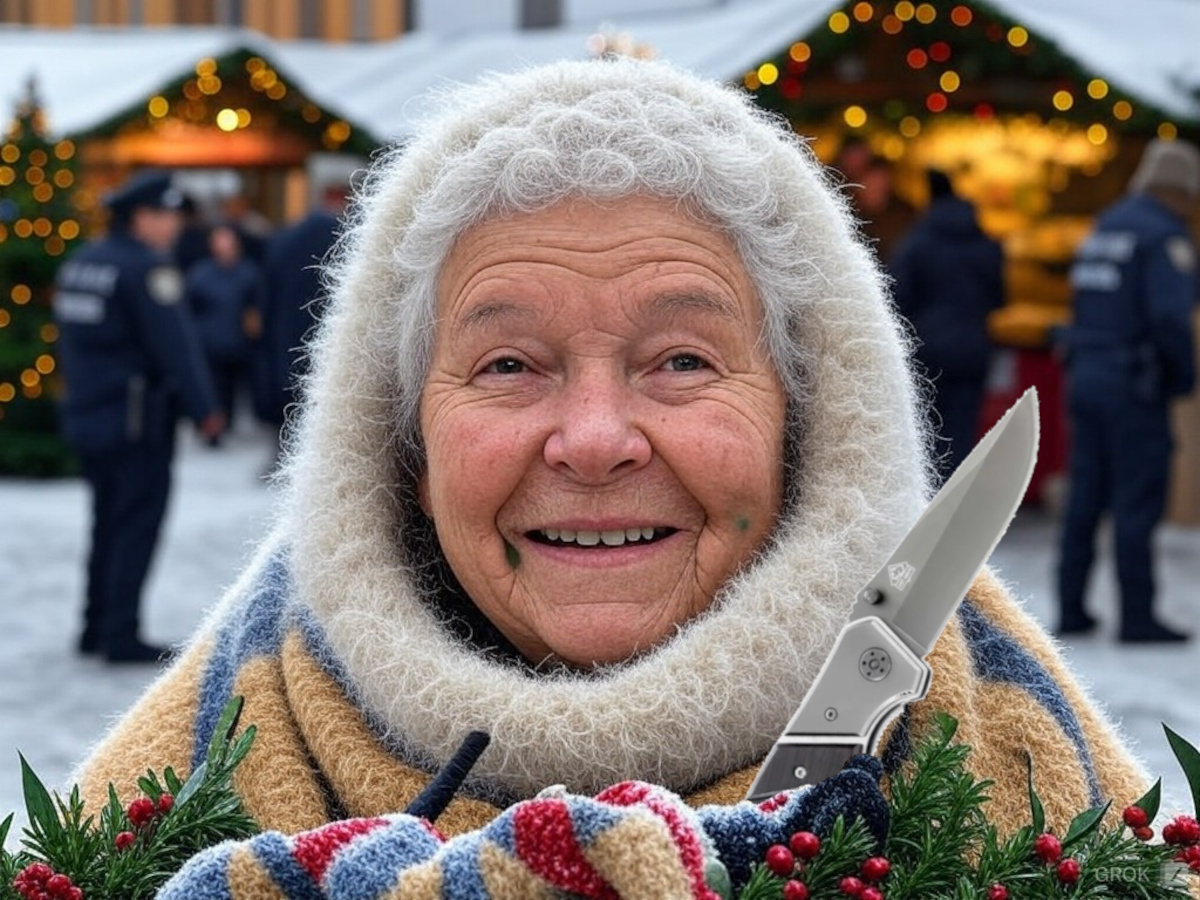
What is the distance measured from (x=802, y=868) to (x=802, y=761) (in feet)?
0.45

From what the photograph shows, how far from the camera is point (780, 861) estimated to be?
1327mm

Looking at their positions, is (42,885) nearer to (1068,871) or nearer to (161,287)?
(1068,871)

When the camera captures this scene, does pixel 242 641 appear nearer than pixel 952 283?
Yes

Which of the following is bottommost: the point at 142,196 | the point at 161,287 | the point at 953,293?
the point at 953,293

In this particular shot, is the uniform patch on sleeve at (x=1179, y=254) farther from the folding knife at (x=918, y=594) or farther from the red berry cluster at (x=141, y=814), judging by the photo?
the red berry cluster at (x=141, y=814)

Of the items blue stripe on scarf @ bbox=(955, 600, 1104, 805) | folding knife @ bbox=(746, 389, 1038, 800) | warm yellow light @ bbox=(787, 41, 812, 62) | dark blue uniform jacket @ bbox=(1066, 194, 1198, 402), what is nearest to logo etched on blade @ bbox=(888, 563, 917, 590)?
folding knife @ bbox=(746, 389, 1038, 800)

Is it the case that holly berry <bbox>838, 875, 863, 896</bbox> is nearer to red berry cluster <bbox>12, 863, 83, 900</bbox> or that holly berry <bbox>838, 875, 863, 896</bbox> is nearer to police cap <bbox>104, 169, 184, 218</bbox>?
red berry cluster <bbox>12, 863, 83, 900</bbox>

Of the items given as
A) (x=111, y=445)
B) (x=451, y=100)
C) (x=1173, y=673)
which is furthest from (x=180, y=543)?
(x=451, y=100)

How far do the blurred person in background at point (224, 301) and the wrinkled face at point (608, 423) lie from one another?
12.4 metres

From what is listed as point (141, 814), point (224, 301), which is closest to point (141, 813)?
point (141, 814)

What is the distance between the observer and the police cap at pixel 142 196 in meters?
7.26

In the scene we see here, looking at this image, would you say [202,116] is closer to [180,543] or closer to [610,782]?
[180,543]

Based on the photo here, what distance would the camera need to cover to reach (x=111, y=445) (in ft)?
23.4

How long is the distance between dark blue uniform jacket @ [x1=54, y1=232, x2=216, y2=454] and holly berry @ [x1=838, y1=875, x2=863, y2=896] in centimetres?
606
